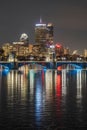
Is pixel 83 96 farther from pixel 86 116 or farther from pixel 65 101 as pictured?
pixel 86 116

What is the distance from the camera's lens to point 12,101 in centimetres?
4975

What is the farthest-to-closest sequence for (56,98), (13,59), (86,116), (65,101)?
(13,59) < (56,98) < (65,101) < (86,116)

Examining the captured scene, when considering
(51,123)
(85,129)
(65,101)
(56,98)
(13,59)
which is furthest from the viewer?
(13,59)

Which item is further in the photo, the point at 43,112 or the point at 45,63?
the point at 45,63

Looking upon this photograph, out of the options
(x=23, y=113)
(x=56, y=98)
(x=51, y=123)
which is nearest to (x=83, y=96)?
(x=56, y=98)

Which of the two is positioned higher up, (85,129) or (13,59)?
(13,59)

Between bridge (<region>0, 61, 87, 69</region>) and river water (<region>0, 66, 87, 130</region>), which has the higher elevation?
bridge (<region>0, 61, 87, 69</region>)

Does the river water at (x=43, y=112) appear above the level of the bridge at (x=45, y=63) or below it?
below

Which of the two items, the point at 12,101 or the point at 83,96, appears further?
the point at 83,96

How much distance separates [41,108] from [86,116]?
636cm

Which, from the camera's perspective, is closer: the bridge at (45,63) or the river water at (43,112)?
the river water at (43,112)

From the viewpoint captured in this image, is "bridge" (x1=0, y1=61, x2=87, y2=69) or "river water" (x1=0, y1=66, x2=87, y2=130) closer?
"river water" (x1=0, y1=66, x2=87, y2=130)

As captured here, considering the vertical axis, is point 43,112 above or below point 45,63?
below

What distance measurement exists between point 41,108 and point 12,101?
6.49 metres
